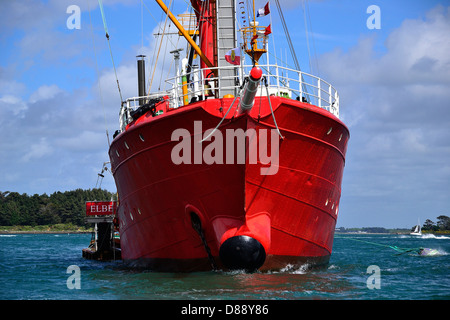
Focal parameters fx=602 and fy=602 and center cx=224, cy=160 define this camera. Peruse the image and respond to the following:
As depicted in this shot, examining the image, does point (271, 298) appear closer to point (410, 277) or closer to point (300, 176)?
point (300, 176)

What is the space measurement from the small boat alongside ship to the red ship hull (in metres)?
0.03

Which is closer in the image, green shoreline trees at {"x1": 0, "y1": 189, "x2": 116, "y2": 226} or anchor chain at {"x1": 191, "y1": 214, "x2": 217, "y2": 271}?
anchor chain at {"x1": 191, "y1": 214, "x2": 217, "y2": 271}

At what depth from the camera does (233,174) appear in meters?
15.1

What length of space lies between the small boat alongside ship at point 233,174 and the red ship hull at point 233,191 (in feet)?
0.09

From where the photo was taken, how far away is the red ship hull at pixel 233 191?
49.1 ft

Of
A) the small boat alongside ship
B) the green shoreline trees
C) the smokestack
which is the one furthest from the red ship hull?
the green shoreline trees

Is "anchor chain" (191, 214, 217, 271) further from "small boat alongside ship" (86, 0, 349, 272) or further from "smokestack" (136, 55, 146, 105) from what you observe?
"smokestack" (136, 55, 146, 105)

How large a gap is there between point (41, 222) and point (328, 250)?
123 m

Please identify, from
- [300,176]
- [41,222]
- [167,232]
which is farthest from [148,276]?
[41,222]

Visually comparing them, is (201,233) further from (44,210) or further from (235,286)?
(44,210)

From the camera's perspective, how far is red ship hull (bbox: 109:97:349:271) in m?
15.0

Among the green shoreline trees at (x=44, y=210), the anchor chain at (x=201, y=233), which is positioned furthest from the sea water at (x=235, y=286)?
the green shoreline trees at (x=44, y=210)

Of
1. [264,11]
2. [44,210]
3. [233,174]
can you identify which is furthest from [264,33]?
[44,210]

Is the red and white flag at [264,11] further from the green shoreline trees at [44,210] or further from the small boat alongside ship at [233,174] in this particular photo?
the green shoreline trees at [44,210]
